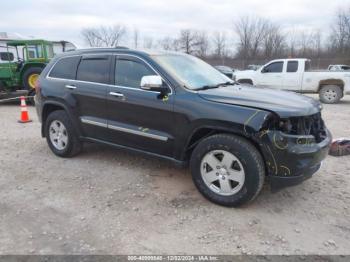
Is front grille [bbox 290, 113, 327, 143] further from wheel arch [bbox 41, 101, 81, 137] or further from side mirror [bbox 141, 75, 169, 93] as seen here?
wheel arch [bbox 41, 101, 81, 137]

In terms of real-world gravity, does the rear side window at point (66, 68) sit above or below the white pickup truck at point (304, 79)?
above

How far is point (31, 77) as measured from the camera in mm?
11664

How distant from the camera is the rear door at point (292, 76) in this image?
12.9m

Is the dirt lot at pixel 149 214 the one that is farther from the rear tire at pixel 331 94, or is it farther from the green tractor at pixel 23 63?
the rear tire at pixel 331 94

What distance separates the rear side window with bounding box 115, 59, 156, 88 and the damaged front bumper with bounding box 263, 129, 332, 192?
5.77ft

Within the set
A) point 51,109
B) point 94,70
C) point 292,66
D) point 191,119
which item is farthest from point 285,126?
point 292,66

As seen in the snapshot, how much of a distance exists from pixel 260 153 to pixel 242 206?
2.15ft

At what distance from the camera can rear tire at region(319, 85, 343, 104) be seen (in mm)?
12508

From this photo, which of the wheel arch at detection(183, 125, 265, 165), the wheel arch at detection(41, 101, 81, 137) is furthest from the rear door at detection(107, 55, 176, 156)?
the wheel arch at detection(41, 101, 81, 137)

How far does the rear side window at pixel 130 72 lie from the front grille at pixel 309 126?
71.7 inches

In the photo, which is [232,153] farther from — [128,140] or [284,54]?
[284,54]

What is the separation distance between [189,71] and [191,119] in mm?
936

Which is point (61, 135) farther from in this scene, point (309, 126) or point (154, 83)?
point (309, 126)

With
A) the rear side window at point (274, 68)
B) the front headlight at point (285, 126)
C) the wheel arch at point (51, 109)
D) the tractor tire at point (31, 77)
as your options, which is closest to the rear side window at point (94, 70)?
the wheel arch at point (51, 109)
